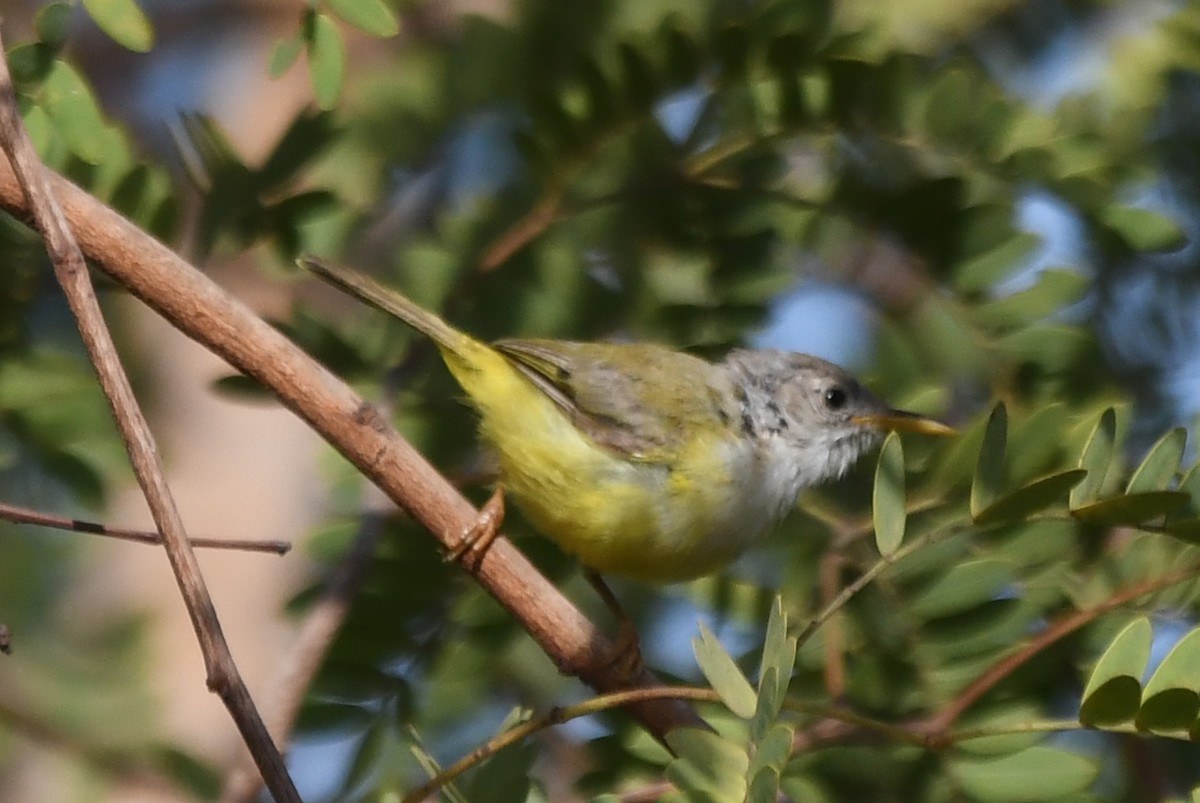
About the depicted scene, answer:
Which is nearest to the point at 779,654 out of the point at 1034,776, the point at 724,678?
the point at 724,678

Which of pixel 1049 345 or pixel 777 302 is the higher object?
pixel 777 302

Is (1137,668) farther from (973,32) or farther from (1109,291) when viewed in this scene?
(973,32)

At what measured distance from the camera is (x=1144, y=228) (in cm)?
238

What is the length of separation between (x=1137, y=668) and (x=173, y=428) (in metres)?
3.49

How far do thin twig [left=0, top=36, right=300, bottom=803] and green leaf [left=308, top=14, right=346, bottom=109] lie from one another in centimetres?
42

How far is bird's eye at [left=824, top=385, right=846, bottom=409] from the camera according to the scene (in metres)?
3.14

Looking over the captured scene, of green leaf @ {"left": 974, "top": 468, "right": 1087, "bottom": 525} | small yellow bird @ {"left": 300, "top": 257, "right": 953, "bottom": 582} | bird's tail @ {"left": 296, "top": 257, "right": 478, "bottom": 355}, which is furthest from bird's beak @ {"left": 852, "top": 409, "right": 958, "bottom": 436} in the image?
bird's tail @ {"left": 296, "top": 257, "right": 478, "bottom": 355}

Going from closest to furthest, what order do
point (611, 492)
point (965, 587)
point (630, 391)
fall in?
point (965, 587), point (611, 492), point (630, 391)

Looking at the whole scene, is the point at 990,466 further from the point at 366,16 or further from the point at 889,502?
the point at 366,16

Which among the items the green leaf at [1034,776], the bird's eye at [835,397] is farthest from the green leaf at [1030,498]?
the bird's eye at [835,397]

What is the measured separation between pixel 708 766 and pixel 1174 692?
1.58ft

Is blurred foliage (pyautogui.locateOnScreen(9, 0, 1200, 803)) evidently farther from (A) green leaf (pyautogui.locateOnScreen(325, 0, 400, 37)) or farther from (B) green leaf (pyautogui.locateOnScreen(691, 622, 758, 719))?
(B) green leaf (pyautogui.locateOnScreen(691, 622, 758, 719))

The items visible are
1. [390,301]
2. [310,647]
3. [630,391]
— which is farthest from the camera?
[630,391]

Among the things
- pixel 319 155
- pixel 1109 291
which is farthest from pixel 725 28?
pixel 1109 291
